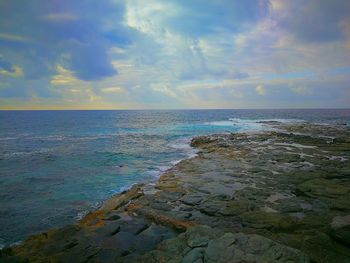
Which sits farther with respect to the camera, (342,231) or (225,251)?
(342,231)

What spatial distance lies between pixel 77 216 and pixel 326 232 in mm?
11850

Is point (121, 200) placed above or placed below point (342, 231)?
below

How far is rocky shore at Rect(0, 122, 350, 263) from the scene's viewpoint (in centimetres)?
866

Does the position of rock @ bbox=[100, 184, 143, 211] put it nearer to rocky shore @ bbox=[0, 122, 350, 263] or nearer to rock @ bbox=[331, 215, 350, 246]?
rocky shore @ bbox=[0, 122, 350, 263]

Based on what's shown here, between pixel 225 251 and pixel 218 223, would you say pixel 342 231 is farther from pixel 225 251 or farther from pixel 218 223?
pixel 218 223

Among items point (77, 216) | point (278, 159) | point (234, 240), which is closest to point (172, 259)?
point (234, 240)

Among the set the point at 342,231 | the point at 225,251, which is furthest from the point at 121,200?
the point at 342,231

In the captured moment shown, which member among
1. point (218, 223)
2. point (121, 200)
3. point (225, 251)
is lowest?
point (121, 200)

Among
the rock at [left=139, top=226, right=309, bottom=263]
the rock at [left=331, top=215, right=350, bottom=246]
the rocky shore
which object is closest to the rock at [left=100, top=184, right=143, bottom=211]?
the rocky shore

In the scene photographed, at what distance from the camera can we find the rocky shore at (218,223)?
8.66m

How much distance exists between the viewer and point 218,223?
11.8 metres

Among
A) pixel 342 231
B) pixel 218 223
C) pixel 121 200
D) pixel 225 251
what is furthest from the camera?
pixel 121 200

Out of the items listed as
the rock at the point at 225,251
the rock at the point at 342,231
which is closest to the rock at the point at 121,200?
the rock at the point at 225,251

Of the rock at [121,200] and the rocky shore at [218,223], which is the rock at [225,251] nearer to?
the rocky shore at [218,223]
